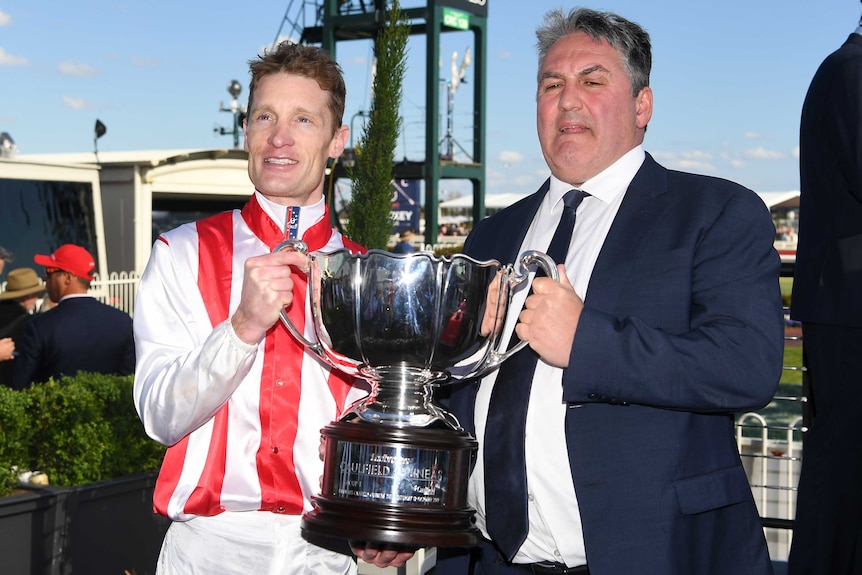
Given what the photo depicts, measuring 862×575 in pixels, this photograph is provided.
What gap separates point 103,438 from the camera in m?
4.64

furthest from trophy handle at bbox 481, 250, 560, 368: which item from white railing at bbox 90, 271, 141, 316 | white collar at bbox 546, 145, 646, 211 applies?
white railing at bbox 90, 271, 141, 316

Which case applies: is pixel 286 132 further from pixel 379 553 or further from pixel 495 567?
pixel 495 567

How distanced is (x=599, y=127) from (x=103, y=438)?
3.28m

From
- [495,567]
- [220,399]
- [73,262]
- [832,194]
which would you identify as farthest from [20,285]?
[832,194]

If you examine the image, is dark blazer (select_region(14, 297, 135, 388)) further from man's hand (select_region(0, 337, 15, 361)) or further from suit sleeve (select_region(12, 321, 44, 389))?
man's hand (select_region(0, 337, 15, 361))

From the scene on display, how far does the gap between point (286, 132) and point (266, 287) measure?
0.47 meters

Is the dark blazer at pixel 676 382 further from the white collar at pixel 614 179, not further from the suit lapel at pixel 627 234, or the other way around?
the white collar at pixel 614 179

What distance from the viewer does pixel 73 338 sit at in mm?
5879

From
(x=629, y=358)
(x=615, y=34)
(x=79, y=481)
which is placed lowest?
(x=79, y=481)

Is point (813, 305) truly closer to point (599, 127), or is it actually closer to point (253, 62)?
point (599, 127)

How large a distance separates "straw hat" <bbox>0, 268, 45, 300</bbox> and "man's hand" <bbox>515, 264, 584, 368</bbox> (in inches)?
237

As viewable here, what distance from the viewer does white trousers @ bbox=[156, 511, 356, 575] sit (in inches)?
84.1

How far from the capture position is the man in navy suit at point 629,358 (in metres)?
1.93

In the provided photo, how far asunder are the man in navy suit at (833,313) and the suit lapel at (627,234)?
2.32 feet
